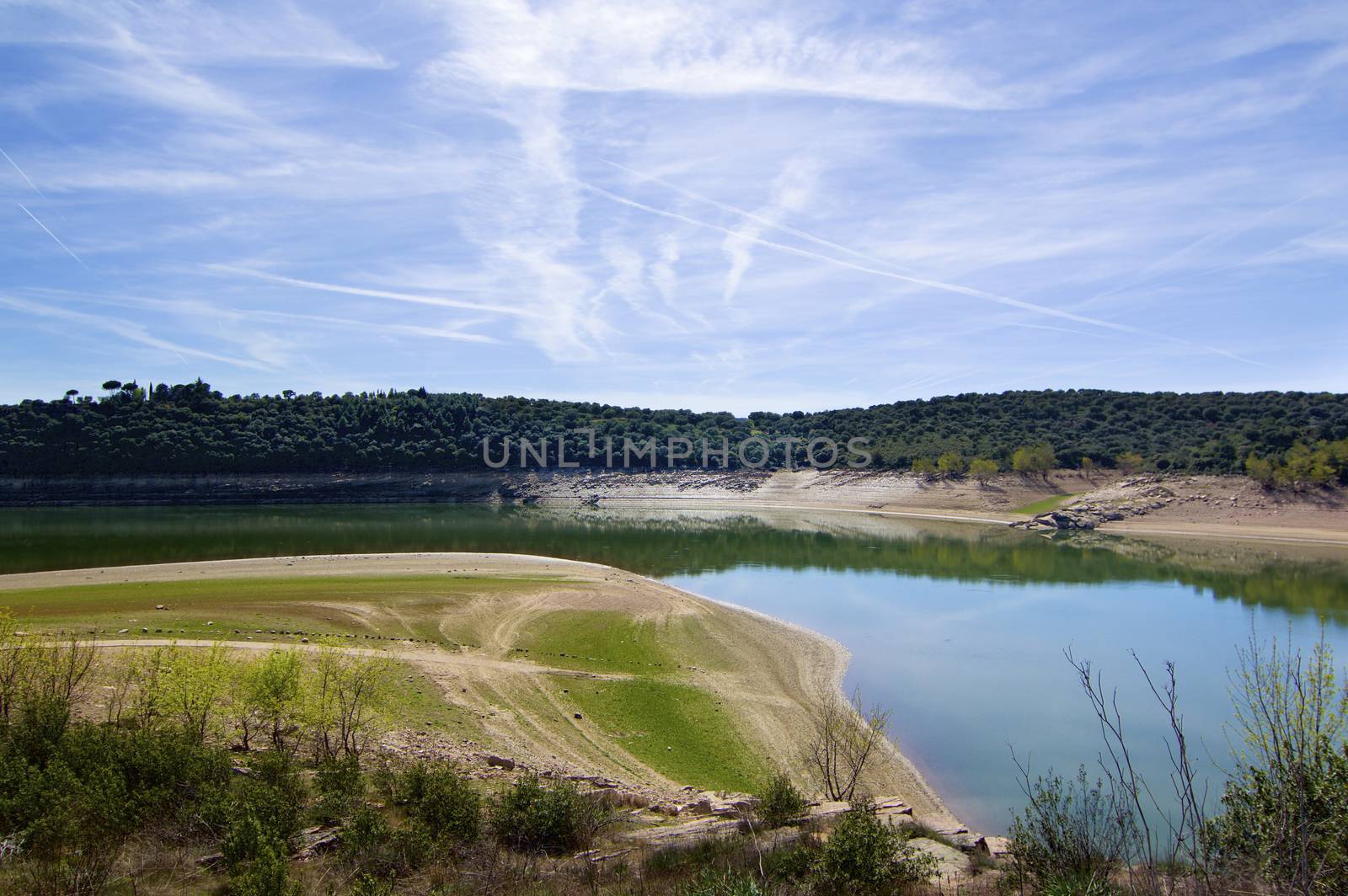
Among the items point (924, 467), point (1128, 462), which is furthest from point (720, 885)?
point (924, 467)

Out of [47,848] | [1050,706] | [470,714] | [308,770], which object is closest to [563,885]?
[47,848]

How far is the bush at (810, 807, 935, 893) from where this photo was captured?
8.61 meters

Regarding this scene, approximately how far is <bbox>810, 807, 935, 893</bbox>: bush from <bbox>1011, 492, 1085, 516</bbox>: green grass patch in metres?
70.2

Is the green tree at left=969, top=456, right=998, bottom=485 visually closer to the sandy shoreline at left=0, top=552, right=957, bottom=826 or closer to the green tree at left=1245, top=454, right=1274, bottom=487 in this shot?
the green tree at left=1245, top=454, right=1274, bottom=487

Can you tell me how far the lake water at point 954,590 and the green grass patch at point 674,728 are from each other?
13.9ft

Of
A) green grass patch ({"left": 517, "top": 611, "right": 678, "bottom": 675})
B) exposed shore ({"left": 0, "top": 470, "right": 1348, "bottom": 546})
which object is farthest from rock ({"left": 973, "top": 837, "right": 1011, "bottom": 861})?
→ exposed shore ({"left": 0, "top": 470, "right": 1348, "bottom": 546})

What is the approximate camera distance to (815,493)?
309ft

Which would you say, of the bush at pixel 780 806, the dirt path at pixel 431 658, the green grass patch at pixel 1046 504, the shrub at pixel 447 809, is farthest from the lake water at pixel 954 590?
the shrub at pixel 447 809

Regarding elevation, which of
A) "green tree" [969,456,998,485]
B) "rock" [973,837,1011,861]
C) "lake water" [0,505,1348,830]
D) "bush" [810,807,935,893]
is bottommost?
"lake water" [0,505,1348,830]

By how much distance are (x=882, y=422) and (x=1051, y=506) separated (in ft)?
149

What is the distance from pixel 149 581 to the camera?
31.7 m

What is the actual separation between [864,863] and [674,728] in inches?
383

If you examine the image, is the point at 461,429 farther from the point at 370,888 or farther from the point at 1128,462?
the point at 370,888

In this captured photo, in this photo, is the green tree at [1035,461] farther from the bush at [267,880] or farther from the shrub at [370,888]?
the bush at [267,880]
